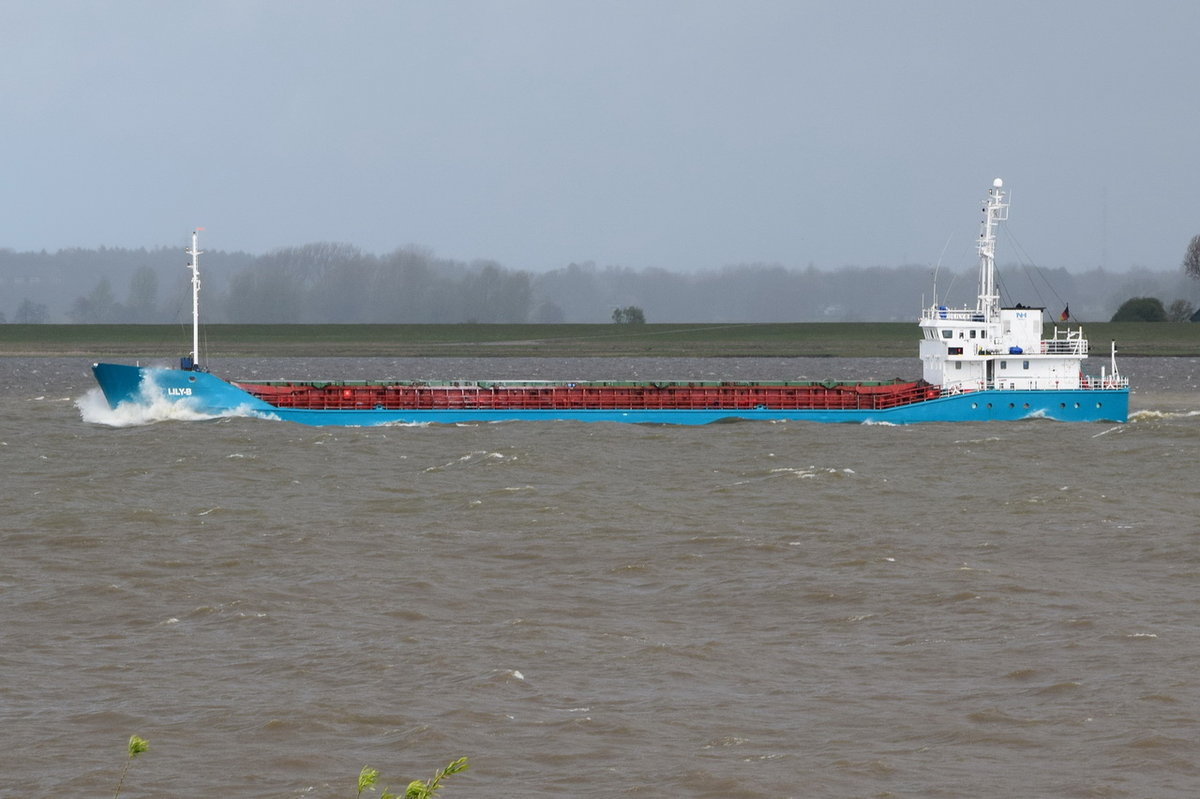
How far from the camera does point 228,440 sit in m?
54.5

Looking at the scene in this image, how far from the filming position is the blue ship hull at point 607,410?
62000mm

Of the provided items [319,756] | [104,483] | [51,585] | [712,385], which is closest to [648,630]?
[319,756]

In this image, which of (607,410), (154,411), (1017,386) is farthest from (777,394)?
(154,411)

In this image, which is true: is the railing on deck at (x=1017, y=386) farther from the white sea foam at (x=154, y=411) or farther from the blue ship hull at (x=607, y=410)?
Result: the white sea foam at (x=154, y=411)

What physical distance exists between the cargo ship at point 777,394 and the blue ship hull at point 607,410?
0.15 feet

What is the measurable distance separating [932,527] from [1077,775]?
17.6 m

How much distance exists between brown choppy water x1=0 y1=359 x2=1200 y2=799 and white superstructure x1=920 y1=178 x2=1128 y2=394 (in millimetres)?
18904

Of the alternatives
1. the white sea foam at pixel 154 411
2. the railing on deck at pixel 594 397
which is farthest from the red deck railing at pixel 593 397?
the white sea foam at pixel 154 411

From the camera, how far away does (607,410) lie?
63969 mm

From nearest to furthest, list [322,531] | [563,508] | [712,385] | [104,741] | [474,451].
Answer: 1. [104,741]
2. [322,531]
3. [563,508]
4. [474,451]
5. [712,385]

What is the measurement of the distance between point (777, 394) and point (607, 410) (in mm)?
8230

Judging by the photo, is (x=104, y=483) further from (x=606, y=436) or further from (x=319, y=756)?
(x=319, y=756)

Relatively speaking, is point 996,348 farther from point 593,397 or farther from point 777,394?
point 593,397

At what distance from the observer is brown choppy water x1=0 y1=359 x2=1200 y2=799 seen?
17953 mm
